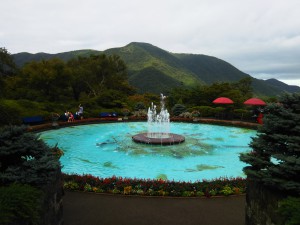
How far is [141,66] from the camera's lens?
118000 mm

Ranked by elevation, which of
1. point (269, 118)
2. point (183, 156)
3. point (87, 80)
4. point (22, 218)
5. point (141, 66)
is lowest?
point (183, 156)

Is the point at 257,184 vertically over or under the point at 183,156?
over

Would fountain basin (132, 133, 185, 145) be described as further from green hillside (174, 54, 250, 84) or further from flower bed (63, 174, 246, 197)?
green hillside (174, 54, 250, 84)

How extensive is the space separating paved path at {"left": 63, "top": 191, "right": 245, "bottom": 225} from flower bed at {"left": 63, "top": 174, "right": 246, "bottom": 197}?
23 centimetres

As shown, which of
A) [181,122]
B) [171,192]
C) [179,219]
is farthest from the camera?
[181,122]

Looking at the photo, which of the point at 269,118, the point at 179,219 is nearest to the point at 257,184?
the point at 269,118

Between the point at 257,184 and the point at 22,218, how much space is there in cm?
502

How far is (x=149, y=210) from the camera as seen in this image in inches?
321

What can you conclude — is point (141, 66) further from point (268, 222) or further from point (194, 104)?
point (268, 222)

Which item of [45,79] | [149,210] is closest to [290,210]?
[149,210]

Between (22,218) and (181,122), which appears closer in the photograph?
(22,218)

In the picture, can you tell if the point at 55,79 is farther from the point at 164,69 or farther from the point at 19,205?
the point at 164,69

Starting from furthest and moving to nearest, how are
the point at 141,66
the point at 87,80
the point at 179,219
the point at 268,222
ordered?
the point at 141,66 < the point at 87,80 < the point at 179,219 < the point at 268,222

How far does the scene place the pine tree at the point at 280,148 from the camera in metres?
5.62
